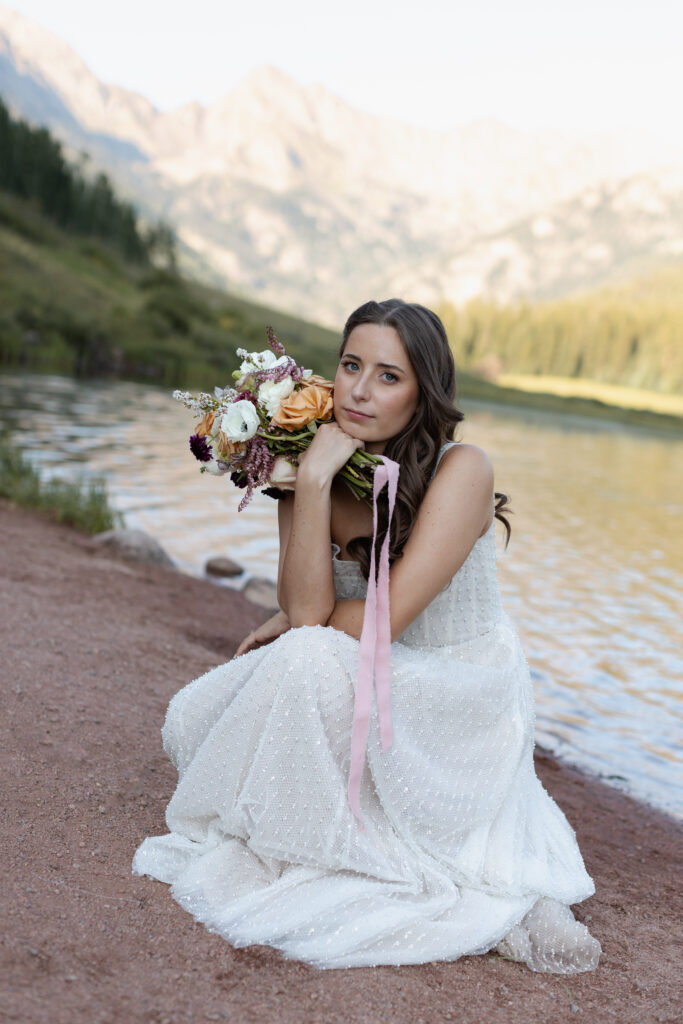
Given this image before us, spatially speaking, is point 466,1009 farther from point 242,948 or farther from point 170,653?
point 170,653

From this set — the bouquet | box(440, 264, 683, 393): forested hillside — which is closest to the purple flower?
the bouquet

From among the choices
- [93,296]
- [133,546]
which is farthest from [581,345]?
[133,546]

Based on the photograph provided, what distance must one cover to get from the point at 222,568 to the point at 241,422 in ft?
24.9

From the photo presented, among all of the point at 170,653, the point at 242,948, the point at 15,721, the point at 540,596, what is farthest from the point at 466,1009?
the point at 540,596

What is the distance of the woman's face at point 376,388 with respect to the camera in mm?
3385

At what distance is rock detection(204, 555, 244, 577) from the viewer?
10.9 meters

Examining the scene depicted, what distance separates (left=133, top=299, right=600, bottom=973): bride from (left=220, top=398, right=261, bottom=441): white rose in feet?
0.74

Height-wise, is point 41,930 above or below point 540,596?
above

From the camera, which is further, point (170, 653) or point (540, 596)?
point (540, 596)

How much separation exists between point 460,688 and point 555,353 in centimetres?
13184

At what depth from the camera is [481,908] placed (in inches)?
128

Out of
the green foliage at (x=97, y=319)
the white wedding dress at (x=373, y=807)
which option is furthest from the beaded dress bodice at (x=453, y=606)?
the green foliage at (x=97, y=319)

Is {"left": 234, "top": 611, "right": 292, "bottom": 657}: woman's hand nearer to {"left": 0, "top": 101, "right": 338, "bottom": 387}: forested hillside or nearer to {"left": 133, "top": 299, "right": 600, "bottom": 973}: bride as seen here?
{"left": 133, "top": 299, "right": 600, "bottom": 973}: bride

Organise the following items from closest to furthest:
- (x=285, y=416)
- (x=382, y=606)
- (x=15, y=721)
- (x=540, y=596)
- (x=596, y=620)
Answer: (x=382, y=606), (x=285, y=416), (x=15, y=721), (x=596, y=620), (x=540, y=596)
